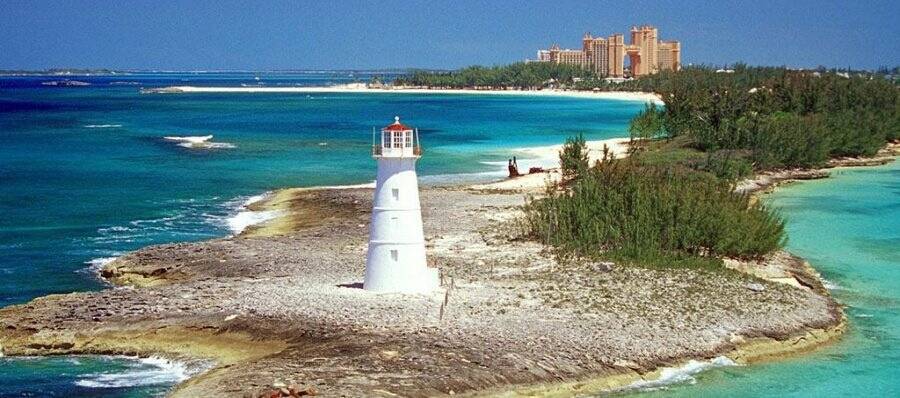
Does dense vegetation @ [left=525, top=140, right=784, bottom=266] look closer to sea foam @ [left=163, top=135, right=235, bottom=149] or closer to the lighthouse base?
the lighthouse base

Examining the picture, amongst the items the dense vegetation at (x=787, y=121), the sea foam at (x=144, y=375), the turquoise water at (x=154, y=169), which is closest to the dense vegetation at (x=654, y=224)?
the sea foam at (x=144, y=375)

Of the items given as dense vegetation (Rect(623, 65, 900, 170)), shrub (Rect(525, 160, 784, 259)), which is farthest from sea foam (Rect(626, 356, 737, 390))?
dense vegetation (Rect(623, 65, 900, 170))

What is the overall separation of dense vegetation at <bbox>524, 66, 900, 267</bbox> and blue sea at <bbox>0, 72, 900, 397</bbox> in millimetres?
3423

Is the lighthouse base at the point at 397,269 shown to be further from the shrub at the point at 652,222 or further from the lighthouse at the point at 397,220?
the shrub at the point at 652,222

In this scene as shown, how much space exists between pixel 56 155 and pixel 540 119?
208 ft

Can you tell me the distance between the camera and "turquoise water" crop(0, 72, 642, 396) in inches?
1390

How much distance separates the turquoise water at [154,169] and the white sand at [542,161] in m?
2.46

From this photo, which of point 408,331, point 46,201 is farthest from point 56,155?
point 408,331

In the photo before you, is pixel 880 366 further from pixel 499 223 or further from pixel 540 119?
pixel 540 119

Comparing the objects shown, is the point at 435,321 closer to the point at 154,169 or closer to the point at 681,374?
the point at 681,374

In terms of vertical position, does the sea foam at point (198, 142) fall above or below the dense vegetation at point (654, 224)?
below

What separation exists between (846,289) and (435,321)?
14332 millimetres

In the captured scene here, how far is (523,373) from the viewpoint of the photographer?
22922 millimetres

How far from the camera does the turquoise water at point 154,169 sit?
35306 mm
